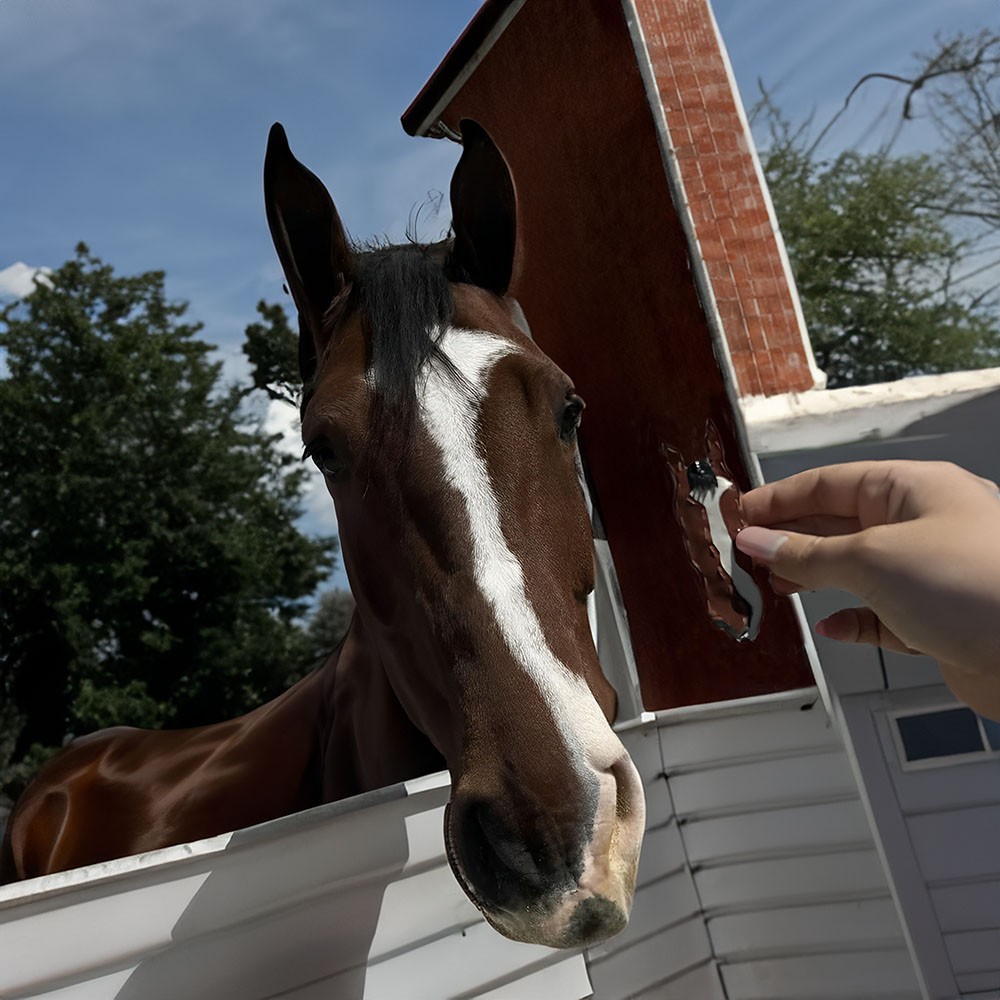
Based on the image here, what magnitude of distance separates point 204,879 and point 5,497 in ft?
57.4

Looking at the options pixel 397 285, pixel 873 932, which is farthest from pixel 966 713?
pixel 397 285

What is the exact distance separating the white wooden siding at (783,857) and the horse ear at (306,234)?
1.92 m

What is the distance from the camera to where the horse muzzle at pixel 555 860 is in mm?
1227

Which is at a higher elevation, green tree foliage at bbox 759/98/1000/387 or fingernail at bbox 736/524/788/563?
green tree foliage at bbox 759/98/1000/387

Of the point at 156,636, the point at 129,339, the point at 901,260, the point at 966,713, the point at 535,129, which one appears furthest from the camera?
the point at 901,260

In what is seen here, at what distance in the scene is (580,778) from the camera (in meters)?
1.25

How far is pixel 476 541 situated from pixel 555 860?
54 cm

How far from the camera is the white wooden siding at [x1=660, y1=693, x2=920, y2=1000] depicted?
2652 millimetres

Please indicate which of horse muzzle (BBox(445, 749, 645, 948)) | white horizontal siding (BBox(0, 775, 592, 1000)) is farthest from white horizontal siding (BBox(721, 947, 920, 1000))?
horse muzzle (BBox(445, 749, 645, 948))

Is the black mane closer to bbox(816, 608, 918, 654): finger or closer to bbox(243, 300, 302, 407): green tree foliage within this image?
bbox(816, 608, 918, 654): finger

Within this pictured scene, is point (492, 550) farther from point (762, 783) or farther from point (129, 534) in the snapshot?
point (129, 534)

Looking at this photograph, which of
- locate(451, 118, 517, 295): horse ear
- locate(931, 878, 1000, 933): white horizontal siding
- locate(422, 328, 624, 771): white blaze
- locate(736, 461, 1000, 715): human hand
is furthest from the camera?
locate(931, 878, 1000, 933): white horizontal siding

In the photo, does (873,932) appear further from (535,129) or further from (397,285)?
(535,129)

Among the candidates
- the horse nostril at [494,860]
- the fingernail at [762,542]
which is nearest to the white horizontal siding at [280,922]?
the horse nostril at [494,860]
